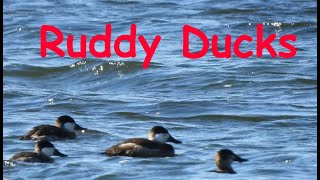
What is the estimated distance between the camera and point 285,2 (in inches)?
1120

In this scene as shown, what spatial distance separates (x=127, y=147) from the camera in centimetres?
1445

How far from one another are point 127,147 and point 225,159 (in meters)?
1.21

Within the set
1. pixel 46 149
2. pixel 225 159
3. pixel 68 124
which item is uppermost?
pixel 68 124

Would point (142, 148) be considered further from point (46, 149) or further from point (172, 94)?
point (172, 94)

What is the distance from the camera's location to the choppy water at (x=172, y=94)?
14150 mm

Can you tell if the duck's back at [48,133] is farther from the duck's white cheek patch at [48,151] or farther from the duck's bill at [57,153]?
the duck's white cheek patch at [48,151]

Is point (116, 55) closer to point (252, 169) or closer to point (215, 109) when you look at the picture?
point (215, 109)

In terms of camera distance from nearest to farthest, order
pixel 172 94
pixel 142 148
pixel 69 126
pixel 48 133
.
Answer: pixel 142 148, pixel 48 133, pixel 69 126, pixel 172 94

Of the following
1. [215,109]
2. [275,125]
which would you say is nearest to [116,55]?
[215,109]

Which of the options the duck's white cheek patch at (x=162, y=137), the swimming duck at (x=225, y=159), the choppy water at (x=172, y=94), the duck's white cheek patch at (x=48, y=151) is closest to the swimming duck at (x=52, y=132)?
the choppy water at (x=172, y=94)

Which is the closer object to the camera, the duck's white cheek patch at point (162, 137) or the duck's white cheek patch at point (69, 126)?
the duck's white cheek patch at point (162, 137)

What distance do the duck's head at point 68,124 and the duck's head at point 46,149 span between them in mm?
1392

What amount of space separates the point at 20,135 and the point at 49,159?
6.19 ft

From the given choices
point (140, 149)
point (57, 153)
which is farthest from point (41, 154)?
point (140, 149)
